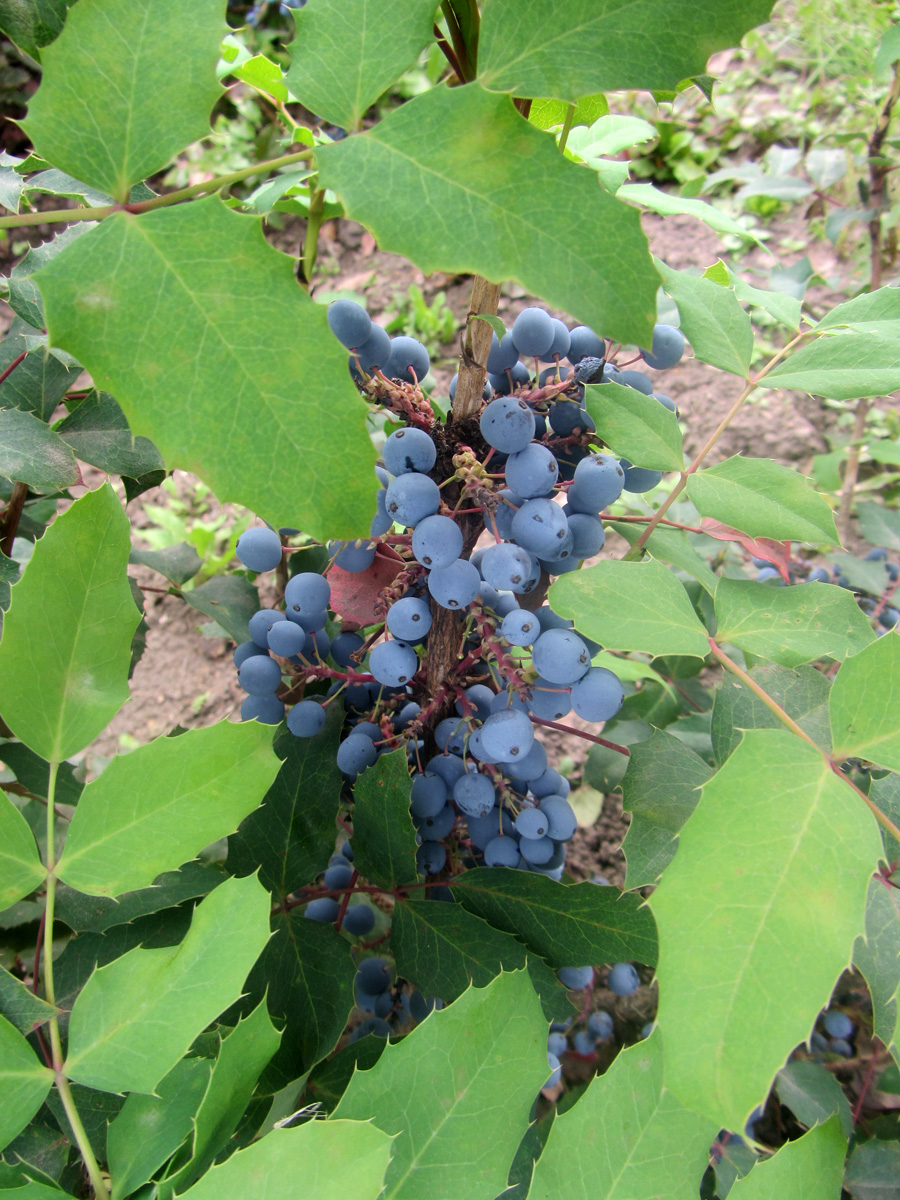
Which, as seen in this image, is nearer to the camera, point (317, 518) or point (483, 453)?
point (317, 518)

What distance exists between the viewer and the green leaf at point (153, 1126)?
56 cm

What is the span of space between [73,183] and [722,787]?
0.89 metres

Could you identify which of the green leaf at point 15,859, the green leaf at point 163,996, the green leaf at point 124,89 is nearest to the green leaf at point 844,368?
the green leaf at point 124,89

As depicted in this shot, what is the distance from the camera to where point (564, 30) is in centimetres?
46

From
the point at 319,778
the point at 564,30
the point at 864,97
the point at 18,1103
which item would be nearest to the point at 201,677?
the point at 319,778

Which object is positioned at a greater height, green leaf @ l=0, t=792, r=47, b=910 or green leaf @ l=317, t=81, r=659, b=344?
green leaf @ l=317, t=81, r=659, b=344

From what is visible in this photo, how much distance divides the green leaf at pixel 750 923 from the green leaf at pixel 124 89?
22.0 inches

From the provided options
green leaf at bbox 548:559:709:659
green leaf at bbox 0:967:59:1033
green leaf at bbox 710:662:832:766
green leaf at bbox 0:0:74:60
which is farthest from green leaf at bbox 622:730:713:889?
green leaf at bbox 0:0:74:60

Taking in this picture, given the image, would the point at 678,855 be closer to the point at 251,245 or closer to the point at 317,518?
the point at 317,518

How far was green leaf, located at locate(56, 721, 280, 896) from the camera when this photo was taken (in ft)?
2.03

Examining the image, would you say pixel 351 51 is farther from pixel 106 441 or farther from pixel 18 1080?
pixel 18 1080

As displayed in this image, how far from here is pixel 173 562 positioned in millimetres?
1239

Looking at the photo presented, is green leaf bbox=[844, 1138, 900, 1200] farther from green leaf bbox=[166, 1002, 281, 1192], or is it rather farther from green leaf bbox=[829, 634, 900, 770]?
green leaf bbox=[166, 1002, 281, 1192]

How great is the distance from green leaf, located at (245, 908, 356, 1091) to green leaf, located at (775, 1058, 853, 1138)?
69 cm
